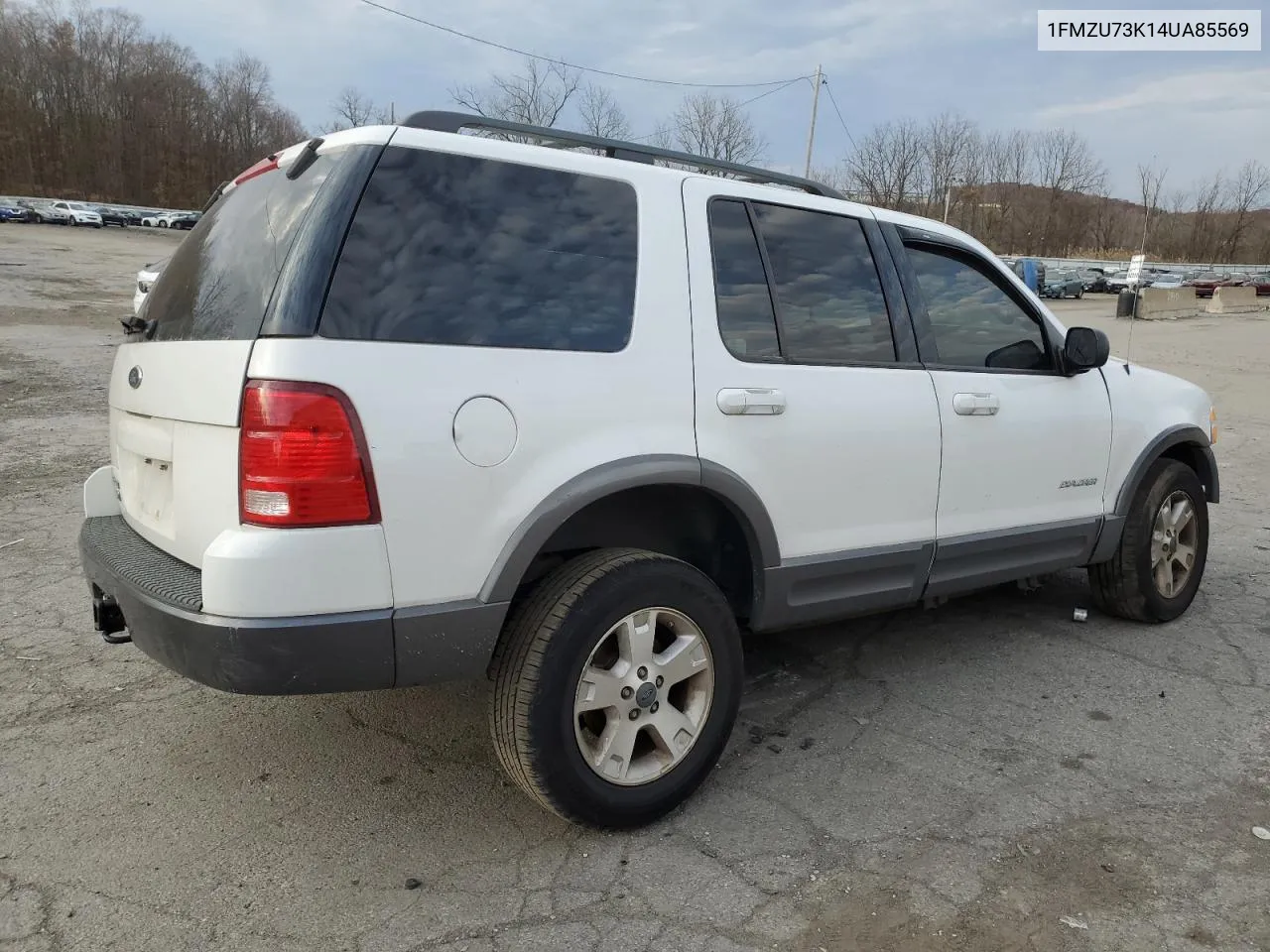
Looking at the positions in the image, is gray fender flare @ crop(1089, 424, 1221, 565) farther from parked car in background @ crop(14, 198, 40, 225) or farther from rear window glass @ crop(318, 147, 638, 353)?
parked car in background @ crop(14, 198, 40, 225)

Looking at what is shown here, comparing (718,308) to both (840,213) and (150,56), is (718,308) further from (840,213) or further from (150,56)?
(150,56)

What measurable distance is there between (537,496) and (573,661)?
457mm

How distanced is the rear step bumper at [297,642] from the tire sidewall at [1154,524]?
3.36 meters

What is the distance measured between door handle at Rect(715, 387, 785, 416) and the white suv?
0.04 feet

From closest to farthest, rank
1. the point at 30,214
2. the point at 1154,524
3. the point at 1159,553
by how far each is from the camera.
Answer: the point at 1154,524 < the point at 1159,553 < the point at 30,214

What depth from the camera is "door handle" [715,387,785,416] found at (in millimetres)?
2855

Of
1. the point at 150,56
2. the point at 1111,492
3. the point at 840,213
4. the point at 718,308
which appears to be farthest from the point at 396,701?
the point at 150,56

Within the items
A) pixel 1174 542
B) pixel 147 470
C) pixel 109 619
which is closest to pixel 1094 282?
pixel 1174 542

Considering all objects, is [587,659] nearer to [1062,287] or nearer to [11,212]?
[1062,287]

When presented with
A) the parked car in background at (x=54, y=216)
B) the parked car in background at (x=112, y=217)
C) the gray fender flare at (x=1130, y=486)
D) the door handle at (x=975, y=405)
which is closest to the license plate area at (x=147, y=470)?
the door handle at (x=975, y=405)

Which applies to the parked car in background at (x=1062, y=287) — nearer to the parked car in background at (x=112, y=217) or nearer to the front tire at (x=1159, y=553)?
the front tire at (x=1159, y=553)

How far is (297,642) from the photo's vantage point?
221 cm

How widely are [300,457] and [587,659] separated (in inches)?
36.6

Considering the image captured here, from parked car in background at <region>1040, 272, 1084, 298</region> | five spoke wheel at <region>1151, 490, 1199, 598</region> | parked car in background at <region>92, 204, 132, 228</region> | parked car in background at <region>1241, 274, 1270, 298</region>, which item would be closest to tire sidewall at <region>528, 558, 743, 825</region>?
five spoke wheel at <region>1151, 490, 1199, 598</region>
